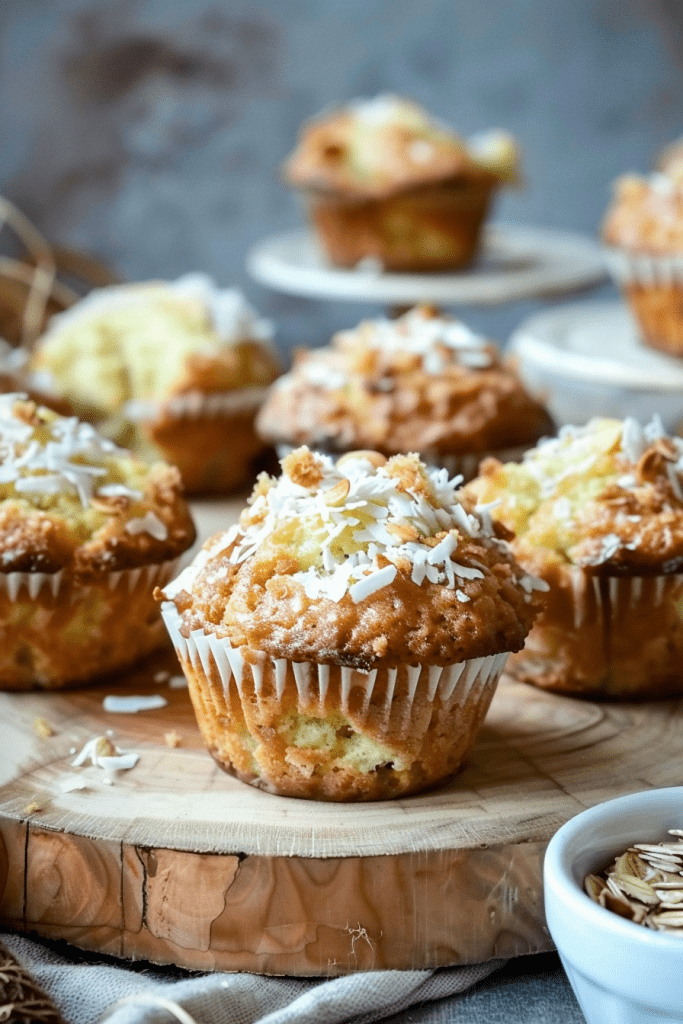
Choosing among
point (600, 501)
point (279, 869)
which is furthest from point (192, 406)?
point (279, 869)

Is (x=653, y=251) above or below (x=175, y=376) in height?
above

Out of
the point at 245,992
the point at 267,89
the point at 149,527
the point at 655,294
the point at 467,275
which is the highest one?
the point at 267,89

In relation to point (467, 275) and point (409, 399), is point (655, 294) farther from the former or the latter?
point (409, 399)

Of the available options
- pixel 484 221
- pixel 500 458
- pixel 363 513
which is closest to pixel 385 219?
pixel 484 221

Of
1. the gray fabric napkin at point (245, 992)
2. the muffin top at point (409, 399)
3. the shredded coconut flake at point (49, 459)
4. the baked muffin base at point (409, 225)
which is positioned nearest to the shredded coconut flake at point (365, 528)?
the shredded coconut flake at point (49, 459)

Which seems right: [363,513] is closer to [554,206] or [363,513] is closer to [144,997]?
[144,997]

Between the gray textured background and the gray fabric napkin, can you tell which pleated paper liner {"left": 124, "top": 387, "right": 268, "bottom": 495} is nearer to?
the gray fabric napkin

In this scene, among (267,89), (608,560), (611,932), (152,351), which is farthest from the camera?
(267,89)

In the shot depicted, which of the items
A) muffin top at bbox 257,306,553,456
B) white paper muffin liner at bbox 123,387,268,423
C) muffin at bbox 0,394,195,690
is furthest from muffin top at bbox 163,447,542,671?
white paper muffin liner at bbox 123,387,268,423
